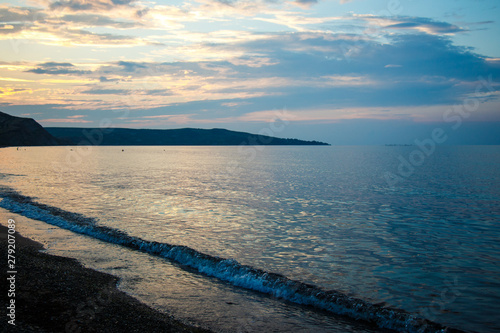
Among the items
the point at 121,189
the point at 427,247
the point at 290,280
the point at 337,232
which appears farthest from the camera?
the point at 121,189

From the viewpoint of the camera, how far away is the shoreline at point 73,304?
845 cm

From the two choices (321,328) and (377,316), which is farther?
(377,316)

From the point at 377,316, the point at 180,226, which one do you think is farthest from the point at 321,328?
the point at 180,226

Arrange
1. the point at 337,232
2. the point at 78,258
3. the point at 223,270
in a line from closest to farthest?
the point at 223,270
the point at 78,258
the point at 337,232

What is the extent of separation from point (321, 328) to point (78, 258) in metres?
10.6

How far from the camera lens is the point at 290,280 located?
12156 millimetres

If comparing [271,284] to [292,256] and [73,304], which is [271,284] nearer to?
[292,256]

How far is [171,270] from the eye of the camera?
13711 millimetres

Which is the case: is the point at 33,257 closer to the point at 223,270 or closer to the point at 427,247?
the point at 223,270

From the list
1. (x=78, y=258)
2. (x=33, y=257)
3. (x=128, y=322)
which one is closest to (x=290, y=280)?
(x=128, y=322)
